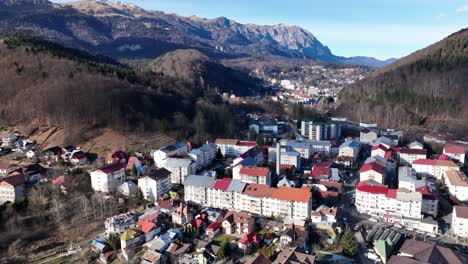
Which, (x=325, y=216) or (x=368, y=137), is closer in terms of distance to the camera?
(x=325, y=216)

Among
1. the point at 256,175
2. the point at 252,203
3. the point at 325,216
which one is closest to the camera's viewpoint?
the point at 325,216

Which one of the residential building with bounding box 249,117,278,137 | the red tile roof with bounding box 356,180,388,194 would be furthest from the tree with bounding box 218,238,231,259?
the residential building with bounding box 249,117,278,137

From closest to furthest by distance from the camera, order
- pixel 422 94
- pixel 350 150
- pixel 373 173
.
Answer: pixel 373 173 → pixel 350 150 → pixel 422 94

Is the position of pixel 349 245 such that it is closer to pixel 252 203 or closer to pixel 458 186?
pixel 252 203

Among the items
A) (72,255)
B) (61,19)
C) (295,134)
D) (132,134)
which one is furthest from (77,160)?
(61,19)

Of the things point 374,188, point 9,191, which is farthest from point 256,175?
point 9,191

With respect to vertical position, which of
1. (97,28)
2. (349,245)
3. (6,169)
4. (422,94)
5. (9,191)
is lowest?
(349,245)
